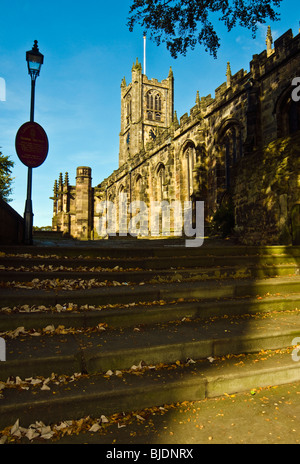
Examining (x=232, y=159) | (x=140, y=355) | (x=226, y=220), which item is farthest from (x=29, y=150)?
(x=232, y=159)

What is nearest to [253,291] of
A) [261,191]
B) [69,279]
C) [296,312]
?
[296,312]

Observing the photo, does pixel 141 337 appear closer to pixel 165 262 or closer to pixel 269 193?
pixel 165 262

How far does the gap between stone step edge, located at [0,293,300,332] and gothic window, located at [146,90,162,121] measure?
50.8 meters

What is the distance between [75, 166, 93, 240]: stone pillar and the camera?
35844 millimetres

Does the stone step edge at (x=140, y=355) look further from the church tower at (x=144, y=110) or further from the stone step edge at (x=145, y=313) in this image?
the church tower at (x=144, y=110)

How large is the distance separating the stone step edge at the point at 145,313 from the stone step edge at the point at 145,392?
3.12 ft

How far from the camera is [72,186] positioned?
1629 inches

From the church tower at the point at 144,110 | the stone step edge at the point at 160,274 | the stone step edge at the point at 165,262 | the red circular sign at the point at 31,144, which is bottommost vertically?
the stone step edge at the point at 160,274

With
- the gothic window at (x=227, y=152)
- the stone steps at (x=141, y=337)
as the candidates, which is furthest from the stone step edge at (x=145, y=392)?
the gothic window at (x=227, y=152)

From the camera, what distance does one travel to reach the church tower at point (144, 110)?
49.0 m

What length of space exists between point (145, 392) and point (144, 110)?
2093 inches

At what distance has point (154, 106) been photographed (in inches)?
2031
